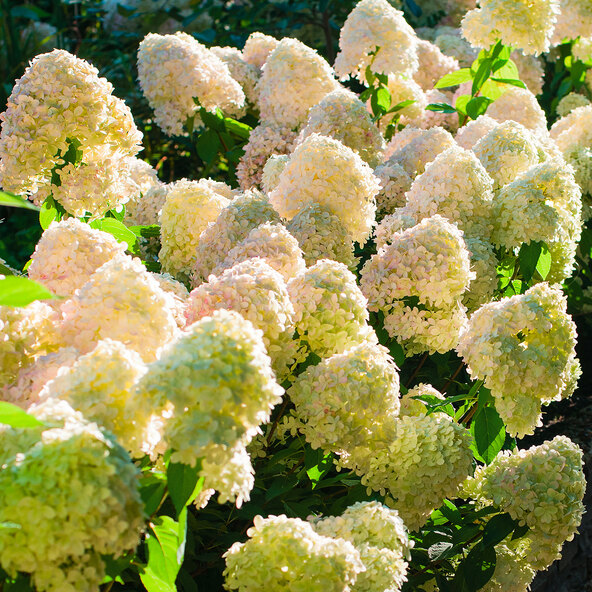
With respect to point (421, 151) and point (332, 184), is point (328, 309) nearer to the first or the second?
point (332, 184)

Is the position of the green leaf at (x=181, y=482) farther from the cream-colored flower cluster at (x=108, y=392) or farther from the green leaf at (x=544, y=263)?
the green leaf at (x=544, y=263)

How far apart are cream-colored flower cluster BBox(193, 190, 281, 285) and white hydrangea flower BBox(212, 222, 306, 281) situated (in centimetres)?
15

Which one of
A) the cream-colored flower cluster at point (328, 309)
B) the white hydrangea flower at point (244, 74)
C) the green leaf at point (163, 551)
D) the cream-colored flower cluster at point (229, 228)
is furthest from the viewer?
the white hydrangea flower at point (244, 74)

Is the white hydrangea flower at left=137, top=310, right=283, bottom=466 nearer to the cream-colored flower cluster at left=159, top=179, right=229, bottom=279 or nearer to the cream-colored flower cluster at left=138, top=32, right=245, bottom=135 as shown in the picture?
the cream-colored flower cluster at left=159, top=179, right=229, bottom=279

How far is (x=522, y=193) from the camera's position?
221 centimetres

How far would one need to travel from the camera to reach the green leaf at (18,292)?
1067 millimetres

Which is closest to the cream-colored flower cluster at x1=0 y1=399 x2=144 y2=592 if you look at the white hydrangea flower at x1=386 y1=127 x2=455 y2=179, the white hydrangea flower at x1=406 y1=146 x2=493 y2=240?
the white hydrangea flower at x1=406 y1=146 x2=493 y2=240

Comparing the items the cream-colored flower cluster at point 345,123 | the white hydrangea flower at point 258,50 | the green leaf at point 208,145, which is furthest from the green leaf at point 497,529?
the white hydrangea flower at point 258,50

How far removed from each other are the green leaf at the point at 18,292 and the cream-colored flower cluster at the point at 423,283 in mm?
974

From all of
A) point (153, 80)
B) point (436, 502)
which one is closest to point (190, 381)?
point (436, 502)

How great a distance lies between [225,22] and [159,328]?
13.9 feet

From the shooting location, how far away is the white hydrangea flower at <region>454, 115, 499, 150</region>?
2786mm

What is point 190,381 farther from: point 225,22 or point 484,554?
point 225,22

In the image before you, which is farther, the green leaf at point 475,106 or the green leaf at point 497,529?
the green leaf at point 475,106
